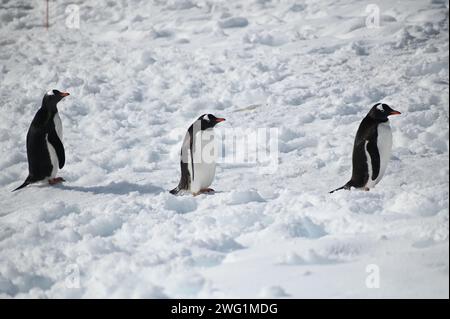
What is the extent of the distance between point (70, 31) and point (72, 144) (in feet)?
14.2

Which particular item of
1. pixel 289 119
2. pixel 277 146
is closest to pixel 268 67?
pixel 289 119

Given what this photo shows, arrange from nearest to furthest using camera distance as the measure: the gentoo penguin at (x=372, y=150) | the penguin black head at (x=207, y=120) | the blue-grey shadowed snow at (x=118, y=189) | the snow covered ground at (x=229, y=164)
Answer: the snow covered ground at (x=229, y=164) < the gentoo penguin at (x=372, y=150) < the penguin black head at (x=207, y=120) < the blue-grey shadowed snow at (x=118, y=189)

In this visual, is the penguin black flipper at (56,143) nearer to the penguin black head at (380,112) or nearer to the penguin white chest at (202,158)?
the penguin white chest at (202,158)

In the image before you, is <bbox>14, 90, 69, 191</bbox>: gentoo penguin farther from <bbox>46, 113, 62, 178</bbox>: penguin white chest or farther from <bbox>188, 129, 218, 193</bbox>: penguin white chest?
<bbox>188, 129, 218, 193</bbox>: penguin white chest

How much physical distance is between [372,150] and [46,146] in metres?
2.56

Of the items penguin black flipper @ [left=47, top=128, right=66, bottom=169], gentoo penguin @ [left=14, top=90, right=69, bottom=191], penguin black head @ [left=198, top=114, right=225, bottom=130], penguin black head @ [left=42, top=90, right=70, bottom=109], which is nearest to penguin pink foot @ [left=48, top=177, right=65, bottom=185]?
gentoo penguin @ [left=14, top=90, right=69, bottom=191]

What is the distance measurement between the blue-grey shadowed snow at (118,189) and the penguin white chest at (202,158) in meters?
0.33

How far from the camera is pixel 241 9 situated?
9047 millimetres

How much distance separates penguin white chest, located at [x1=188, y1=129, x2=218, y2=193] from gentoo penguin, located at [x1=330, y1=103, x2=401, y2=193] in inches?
38.4

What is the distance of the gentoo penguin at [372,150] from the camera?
153 inches

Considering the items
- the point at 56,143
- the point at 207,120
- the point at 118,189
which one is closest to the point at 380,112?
the point at 207,120

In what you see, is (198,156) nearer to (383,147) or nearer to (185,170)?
(185,170)

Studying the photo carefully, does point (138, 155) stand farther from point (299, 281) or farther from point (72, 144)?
point (299, 281)

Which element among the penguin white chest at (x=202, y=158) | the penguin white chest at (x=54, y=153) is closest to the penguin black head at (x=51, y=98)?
the penguin white chest at (x=54, y=153)
